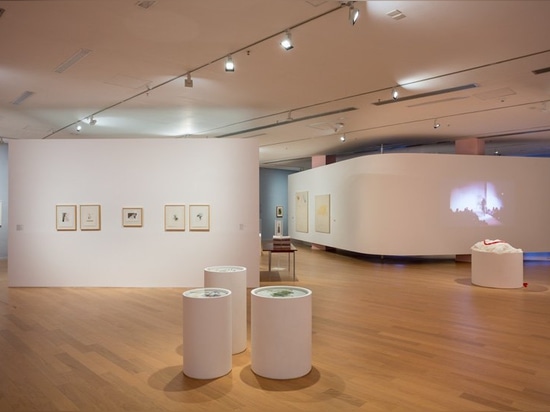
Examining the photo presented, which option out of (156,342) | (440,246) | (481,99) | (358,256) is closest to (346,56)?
(481,99)

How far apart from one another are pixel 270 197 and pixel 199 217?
12.2 m

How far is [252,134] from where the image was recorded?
1208 cm

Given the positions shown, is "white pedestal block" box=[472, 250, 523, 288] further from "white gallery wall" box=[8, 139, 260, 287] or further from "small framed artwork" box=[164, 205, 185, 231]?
"small framed artwork" box=[164, 205, 185, 231]

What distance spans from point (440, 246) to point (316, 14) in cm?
912

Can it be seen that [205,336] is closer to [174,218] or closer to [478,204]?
[174,218]

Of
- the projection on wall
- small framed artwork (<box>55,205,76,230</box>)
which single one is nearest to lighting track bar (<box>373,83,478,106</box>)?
the projection on wall

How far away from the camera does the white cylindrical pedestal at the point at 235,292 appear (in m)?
4.61

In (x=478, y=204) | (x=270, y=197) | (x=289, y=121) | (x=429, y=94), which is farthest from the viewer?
(x=270, y=197)

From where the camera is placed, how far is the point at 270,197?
67.6 ft

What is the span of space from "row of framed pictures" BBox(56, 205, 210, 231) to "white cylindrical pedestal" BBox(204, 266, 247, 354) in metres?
3.41

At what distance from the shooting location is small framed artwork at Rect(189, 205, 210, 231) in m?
8.45

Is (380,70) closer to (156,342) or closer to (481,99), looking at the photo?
(481,99)

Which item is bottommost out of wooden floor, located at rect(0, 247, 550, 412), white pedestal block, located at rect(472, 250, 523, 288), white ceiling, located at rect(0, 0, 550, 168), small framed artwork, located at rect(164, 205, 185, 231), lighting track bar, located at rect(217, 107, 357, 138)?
wooden floor, located at rect(0, 247, 550, 412)

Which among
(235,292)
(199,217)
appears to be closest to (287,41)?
(235,292)
